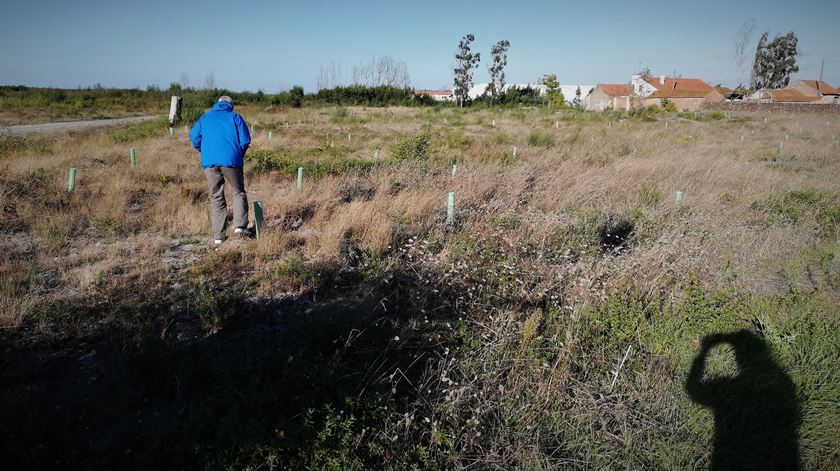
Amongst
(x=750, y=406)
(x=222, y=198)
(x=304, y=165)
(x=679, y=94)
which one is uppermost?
(x=679, y=94)

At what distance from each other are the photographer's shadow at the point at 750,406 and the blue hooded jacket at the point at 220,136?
5.26 m

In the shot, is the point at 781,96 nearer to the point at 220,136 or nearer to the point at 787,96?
the point at 787,96

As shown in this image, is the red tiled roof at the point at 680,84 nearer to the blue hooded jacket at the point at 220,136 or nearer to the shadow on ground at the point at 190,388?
the blue hooded jacket at the point at 220,136

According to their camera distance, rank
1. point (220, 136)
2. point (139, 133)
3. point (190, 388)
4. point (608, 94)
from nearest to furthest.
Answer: point (190, 388)
point (220, 136)
point (139, 133)
point (608, 94)

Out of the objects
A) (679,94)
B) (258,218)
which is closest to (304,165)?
(258,218)

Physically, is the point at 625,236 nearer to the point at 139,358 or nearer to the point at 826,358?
the point at 826,358

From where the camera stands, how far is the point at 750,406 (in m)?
3.26

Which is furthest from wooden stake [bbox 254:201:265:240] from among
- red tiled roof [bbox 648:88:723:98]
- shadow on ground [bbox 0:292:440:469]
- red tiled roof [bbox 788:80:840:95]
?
red tiled roof [bbox 788:80:840:95]

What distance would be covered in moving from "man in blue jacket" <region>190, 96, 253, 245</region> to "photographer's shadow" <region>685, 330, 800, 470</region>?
5.09 meters

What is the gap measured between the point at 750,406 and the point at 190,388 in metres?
3.80

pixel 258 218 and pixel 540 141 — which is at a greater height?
pixel 540 141

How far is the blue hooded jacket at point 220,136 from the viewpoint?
18.4 ft

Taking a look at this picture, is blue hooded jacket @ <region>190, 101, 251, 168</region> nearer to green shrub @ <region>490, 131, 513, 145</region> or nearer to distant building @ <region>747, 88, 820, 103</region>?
green shrub @ <region>490, 131, 513, 145</region>

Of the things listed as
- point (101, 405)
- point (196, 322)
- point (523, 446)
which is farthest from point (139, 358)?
point (523, 446)
